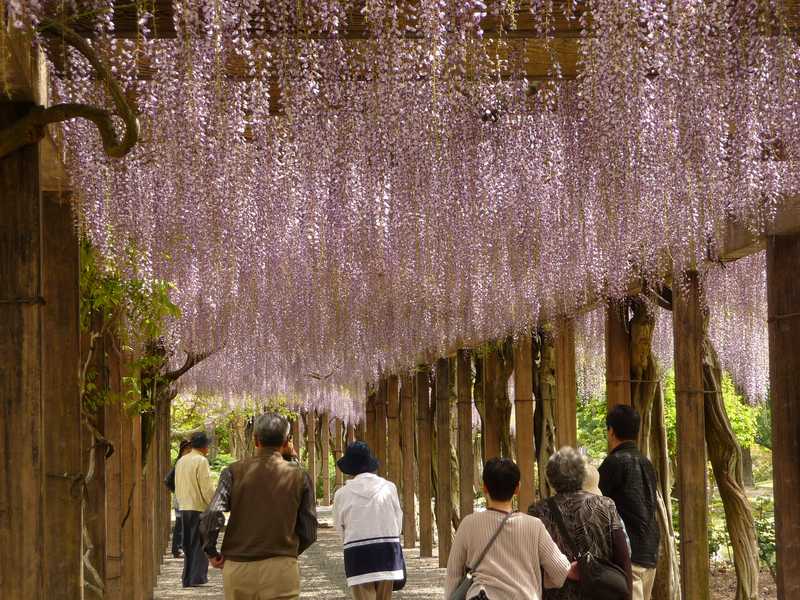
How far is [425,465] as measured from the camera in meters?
11.2

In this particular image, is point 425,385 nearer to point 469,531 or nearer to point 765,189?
point 765,189

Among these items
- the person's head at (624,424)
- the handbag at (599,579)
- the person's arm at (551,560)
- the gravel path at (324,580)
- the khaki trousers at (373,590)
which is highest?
the person's head at (624,424)

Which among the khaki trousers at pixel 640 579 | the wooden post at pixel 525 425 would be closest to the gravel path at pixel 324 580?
the wooden post at pixel 525 425

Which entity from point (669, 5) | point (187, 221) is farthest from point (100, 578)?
point (669, 5)

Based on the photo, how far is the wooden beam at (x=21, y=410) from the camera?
105 inches

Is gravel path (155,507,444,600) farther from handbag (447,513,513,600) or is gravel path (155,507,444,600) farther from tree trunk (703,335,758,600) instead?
handbag (447,513,513,600)

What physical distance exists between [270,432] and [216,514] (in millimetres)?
362

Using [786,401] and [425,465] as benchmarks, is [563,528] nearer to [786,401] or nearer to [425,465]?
[786,401]

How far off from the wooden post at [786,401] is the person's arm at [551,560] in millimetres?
1264

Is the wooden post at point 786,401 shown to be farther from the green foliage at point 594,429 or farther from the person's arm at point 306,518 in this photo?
the green foliage at point 594,429

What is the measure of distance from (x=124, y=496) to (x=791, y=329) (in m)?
3.73

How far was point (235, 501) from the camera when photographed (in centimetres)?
399

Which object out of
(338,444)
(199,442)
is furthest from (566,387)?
(338,444)

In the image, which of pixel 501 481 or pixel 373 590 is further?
pixel 373 590
